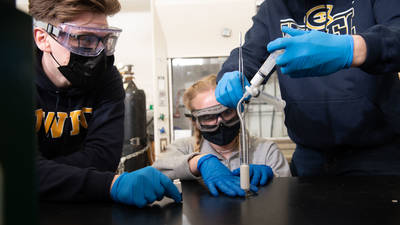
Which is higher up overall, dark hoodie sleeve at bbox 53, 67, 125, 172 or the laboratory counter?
dark hoodie sleeve at bbox 53, 67, 125, 172

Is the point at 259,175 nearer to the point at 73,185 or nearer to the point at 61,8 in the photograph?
the point at 73,185

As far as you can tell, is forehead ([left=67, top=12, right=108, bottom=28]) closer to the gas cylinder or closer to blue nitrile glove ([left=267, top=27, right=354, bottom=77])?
blue nitrile glove ([left=267, top=27, right=354, bottom=77])

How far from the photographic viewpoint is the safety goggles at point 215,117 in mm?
1419

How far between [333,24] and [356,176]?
0.58 meters

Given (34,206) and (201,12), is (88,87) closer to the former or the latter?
(34,206)

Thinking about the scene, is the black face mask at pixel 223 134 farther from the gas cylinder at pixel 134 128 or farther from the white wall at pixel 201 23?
the white wall at pixel 201 23

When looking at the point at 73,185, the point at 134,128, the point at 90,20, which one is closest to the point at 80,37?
the point at 90,20

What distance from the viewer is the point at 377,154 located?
3.38ft

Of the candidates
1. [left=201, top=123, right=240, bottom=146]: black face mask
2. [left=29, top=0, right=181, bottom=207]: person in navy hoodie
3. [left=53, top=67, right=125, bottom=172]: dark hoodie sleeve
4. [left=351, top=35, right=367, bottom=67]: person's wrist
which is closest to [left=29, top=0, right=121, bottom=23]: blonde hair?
[left=29, top=0, right=181, bottom=207]: person in navy hoodie

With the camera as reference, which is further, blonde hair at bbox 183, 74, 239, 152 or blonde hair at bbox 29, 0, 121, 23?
blonde hair at bbox 183, 74, 239, 152

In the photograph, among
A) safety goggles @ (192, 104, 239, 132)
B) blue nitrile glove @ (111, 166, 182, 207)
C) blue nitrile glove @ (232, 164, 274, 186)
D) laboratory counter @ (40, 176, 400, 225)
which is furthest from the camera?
safety goggles @ (192, 104, 239, 132)

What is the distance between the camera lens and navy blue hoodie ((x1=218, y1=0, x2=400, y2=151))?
102cm

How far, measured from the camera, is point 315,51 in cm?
80

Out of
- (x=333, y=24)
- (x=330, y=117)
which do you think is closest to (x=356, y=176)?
(x=330, y=117)
